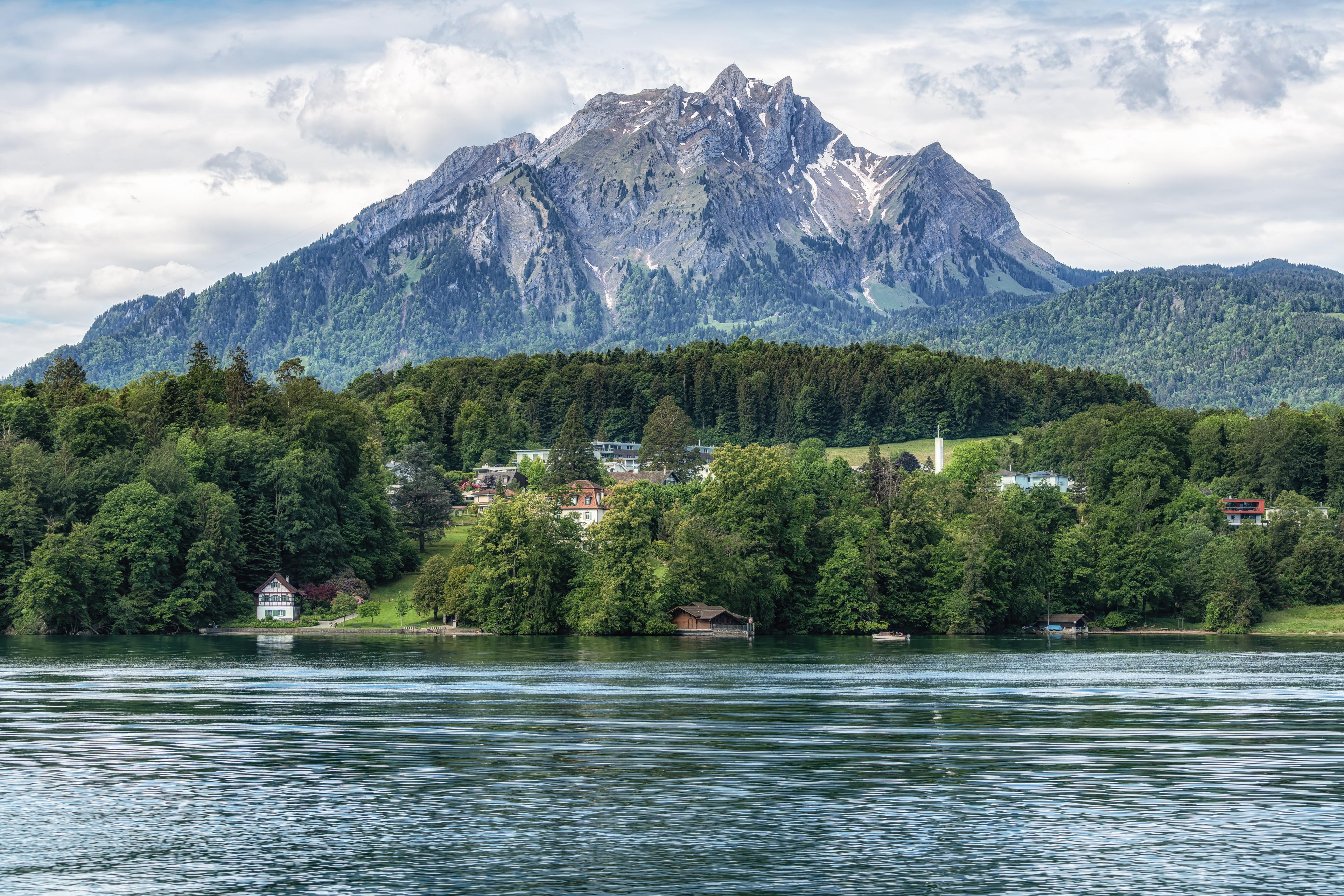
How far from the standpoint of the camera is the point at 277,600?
417 ft

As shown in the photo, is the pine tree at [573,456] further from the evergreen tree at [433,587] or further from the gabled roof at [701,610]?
the gabled roof at [701,610]

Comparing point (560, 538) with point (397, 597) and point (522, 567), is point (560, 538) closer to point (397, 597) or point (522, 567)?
point (522, 567)

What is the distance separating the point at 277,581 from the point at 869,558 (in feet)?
181

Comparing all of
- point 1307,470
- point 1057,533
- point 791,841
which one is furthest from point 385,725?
point 1307,470

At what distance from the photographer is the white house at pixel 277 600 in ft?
415

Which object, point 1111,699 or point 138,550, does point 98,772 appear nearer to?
point 1111,699

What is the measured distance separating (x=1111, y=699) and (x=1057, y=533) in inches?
3152

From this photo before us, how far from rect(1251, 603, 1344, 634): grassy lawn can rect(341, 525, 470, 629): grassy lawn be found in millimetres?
78030

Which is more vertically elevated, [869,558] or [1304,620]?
[869,558]

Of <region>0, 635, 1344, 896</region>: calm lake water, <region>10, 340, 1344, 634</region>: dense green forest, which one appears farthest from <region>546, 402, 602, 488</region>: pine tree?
<region>0, 635, 1344, 896</region>: calm lake water

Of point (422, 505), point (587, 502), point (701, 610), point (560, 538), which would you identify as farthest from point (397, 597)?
point (587, 502)

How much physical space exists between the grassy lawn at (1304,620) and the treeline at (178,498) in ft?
284

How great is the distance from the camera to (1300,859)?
27.9 m

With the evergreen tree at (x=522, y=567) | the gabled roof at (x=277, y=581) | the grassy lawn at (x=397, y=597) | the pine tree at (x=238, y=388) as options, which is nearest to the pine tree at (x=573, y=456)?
→ the grassy lawn at (x=397, y=597)
